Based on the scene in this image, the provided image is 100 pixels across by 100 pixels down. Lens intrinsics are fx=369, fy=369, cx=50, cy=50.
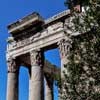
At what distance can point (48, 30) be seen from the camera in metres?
29.0

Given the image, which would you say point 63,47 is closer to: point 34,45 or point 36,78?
point 34,45

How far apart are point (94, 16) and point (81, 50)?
6.25 ft

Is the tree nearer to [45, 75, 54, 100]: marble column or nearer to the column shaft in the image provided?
the column shaft

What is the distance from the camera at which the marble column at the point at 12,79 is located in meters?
29.2

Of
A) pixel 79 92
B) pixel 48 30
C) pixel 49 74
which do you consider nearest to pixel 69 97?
pixel 79 92

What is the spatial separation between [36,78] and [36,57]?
1753 mm

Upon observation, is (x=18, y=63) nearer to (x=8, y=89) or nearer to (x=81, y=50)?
(x=8, y=89)

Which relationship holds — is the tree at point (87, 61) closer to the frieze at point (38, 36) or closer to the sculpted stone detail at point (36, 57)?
the frieze at point (38, 36)

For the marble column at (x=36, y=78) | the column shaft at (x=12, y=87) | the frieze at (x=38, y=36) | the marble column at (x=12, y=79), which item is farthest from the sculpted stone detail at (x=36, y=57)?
the column shaft at (x=12, y=87)

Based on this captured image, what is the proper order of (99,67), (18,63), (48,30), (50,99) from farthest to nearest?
(50,99) → (18,63) → (48,30) → (99,67)

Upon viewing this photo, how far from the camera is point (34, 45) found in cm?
2947

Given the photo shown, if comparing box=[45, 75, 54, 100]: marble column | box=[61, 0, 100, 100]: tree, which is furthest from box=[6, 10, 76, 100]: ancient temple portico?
box=[61, 0, 100, 100]: tree

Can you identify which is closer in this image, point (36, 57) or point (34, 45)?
point (36, 57)

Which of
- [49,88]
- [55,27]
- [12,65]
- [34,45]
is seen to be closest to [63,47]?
[55,27]
